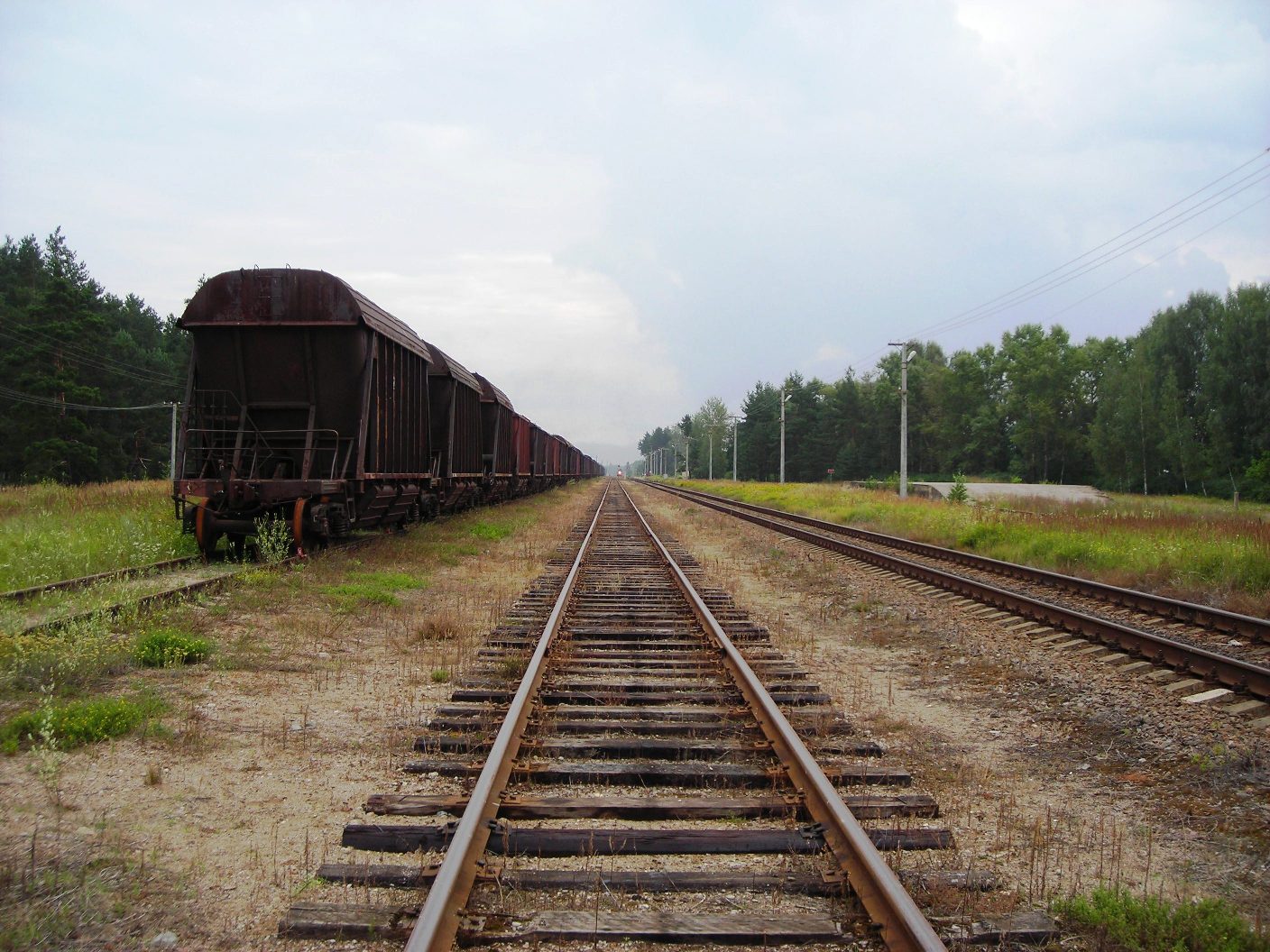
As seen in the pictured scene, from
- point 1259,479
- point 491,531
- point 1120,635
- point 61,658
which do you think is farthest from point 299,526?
point 1259,479

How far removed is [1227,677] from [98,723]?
7444 millimetres

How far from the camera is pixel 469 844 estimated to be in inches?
124

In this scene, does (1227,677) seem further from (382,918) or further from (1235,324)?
(1235,324)

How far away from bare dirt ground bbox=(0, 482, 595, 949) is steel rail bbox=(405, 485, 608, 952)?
0.36 m

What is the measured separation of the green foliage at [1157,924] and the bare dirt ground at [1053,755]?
17 centimetres

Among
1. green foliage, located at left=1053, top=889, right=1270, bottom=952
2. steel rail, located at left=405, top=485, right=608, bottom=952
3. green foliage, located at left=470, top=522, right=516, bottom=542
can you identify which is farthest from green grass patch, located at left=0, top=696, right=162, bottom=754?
green foliage, located at left=470, top=522, right=516, bottom=542

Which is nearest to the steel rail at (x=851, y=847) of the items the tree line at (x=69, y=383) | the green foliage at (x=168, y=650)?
the green foliage at (x=168, y=650)

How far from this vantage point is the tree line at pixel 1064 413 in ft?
190

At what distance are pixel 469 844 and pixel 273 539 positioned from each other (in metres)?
9.11

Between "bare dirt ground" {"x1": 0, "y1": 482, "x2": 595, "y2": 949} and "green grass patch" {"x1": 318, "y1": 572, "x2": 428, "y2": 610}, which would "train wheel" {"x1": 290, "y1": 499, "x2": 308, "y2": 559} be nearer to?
"green grass patch" {"x1": 318, "y1": 572, "x2": 428, "y2": 610}

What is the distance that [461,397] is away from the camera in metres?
20.1

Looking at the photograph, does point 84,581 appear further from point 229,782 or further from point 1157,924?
point 1157,924

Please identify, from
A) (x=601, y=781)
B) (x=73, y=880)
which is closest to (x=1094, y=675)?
(x=601, y=781)

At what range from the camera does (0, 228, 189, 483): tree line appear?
138ft
